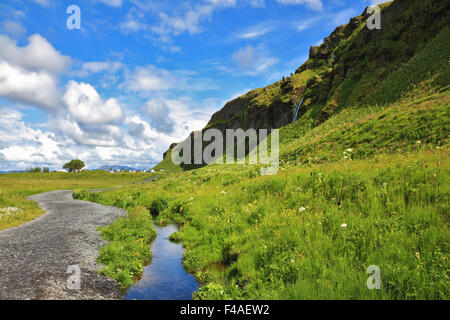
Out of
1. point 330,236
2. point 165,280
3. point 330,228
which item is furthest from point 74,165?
point 330,236

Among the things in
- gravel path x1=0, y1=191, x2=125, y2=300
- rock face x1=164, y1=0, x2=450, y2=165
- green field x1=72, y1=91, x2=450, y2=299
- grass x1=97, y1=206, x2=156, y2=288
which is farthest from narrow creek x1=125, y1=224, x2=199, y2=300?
rock face x1=164, y1=0, x2=450, y2=165

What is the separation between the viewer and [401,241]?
7.00 m

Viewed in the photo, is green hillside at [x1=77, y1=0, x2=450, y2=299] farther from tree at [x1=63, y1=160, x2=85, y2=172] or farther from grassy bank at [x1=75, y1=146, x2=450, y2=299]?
tree at [x1=63, y1=160, x2=85, y2=172]

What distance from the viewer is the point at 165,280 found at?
30.4 ft

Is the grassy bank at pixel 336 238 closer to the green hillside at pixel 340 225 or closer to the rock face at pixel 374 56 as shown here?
the green hillside at pixel 340 225

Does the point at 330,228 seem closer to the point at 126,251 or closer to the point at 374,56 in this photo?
the point at 126,251

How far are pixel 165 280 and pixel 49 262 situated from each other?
180 inches

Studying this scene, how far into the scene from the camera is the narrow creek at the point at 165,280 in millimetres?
7992

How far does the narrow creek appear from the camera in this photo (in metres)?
7.99

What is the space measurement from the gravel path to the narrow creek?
0.87 m

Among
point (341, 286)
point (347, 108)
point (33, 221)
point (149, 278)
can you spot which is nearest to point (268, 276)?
point (341, 286)

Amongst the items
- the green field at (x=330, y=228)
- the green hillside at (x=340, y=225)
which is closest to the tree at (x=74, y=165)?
the green field at (x=330, y=228)
